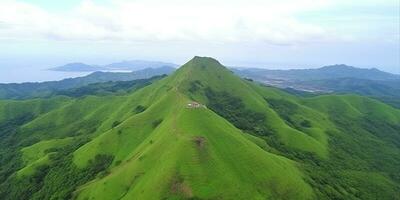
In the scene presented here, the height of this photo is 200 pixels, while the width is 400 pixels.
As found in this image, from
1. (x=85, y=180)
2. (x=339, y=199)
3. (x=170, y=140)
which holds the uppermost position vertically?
(x=170, y=140)

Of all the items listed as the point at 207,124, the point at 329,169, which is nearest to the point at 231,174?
the point at 207,124

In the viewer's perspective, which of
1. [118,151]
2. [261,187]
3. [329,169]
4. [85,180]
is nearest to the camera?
[261,187]

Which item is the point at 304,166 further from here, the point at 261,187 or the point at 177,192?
the point at 177,192

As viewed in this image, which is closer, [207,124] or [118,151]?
[207,124]

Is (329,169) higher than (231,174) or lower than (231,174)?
lower

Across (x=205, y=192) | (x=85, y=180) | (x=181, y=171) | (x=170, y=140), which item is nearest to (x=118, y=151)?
(x=85, y=180)

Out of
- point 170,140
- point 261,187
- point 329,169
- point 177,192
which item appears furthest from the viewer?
point 329,169

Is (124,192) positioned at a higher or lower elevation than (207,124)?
lower

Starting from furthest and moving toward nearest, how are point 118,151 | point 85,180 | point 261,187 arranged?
point 118,151 → point 85,180 → point 261,187

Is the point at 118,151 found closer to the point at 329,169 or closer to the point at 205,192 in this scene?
the point at 205,192
